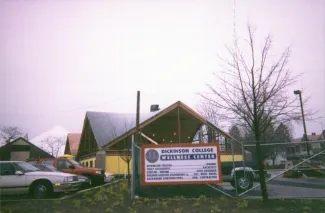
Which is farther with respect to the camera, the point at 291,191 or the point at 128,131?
the point at 128,131

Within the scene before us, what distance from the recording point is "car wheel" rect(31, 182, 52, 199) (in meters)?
10.0

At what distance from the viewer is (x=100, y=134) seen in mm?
29312

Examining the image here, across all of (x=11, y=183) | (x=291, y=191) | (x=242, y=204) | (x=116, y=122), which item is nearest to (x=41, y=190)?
(x=11, y=183)

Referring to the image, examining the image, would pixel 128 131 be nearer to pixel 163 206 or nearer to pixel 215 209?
pixel 163 206

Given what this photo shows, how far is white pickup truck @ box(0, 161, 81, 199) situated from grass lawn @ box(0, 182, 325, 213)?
3.88 feet

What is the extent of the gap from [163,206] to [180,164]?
5.60 feet

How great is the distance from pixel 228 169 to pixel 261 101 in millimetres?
4137

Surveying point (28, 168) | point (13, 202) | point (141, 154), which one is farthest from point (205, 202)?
point (28, 168)

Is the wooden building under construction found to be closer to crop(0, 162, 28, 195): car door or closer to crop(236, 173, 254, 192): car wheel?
crop(236, 173, 254, 192): car wheel

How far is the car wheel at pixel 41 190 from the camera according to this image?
10.0 meters

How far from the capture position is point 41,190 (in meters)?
10.1

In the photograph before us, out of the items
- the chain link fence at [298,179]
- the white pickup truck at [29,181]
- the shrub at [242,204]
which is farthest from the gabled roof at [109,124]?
the shrub at [242,204]

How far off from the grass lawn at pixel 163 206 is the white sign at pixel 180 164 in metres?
0.67

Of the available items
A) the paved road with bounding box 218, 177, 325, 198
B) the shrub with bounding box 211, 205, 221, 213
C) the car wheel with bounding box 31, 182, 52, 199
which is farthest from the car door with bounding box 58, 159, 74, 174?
the shrub with bounding box 211, 205, 221, 213
